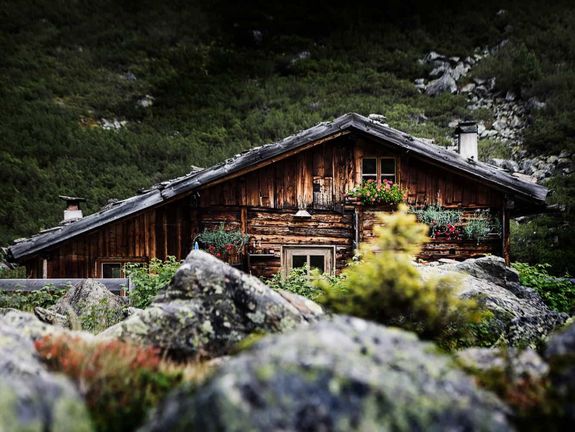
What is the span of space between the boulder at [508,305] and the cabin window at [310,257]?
5.28 m

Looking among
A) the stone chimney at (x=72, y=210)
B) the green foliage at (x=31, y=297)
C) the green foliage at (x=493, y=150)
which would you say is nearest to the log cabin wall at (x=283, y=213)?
the green foliage at (x=31, y=297)

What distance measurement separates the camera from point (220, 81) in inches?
1731

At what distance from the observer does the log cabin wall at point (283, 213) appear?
1369cm

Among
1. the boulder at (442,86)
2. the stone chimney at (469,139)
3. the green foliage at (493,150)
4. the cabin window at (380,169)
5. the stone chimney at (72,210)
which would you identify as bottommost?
the stone chimney at (72,210)

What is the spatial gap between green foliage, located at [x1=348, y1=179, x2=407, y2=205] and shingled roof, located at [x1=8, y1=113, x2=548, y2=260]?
0.98m

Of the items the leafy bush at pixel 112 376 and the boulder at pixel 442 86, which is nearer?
the leafy bush at pixel 112 376

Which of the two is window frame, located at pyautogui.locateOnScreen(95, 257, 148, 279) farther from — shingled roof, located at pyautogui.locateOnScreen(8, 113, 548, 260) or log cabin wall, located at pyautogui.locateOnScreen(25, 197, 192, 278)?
shingled roof, located at pyautogui.locateOnScreen(8, 113, 548, 260)

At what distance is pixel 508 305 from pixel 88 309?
5.99m

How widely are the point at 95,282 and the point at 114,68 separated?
134ft

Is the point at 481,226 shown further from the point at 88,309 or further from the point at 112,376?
the point at 112,376

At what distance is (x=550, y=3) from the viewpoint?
50.6 m

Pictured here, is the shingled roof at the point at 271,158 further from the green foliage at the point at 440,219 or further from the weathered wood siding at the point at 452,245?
the weathered wood siding at the point at 452,245

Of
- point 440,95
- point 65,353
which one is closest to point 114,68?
point 440,95

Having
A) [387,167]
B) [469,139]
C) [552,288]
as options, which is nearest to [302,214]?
[387,167]
